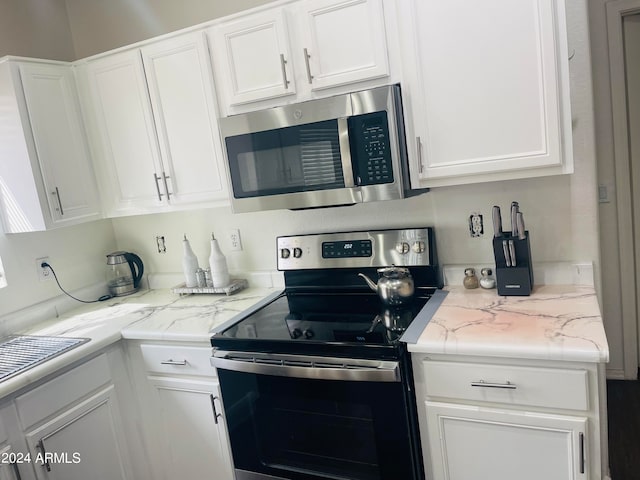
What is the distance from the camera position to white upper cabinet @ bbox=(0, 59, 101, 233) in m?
2.19

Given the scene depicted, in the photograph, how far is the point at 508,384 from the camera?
1486mm

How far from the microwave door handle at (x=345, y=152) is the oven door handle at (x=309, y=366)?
2.12 ft

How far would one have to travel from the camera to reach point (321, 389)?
171 cm

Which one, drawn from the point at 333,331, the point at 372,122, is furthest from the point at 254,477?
the point at 372,122

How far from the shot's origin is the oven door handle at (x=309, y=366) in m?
1.58

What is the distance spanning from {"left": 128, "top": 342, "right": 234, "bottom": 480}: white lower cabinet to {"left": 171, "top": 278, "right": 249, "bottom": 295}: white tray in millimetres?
465

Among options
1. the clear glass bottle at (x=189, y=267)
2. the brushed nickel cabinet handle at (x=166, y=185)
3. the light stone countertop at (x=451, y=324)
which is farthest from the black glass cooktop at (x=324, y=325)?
the brushed nickel cabinet handle at (x=166, y=185)

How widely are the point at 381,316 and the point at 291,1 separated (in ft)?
4.06

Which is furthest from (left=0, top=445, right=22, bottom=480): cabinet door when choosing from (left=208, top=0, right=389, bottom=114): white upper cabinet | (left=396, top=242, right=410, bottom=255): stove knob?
(left=396, top=242, right=410, bottom=255): stove knob

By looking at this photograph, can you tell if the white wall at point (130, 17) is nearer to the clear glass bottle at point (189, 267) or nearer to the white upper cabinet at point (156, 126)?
the white upper cabinet at point (156, 126)

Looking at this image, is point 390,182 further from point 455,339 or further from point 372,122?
point 455,339

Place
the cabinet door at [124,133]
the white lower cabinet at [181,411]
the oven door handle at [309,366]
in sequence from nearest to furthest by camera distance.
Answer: the oven door handle at [309,366] < the white lower cabinet at [181,411] < the cabinet door at [124,133]

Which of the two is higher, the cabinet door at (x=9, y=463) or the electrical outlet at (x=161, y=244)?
the electrical outlet at (x=161, y=244)

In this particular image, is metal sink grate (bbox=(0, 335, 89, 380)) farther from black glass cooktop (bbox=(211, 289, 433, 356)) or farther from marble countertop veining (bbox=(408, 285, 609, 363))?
marble countertop veining (bbox=(408, 285, 609, 363))
